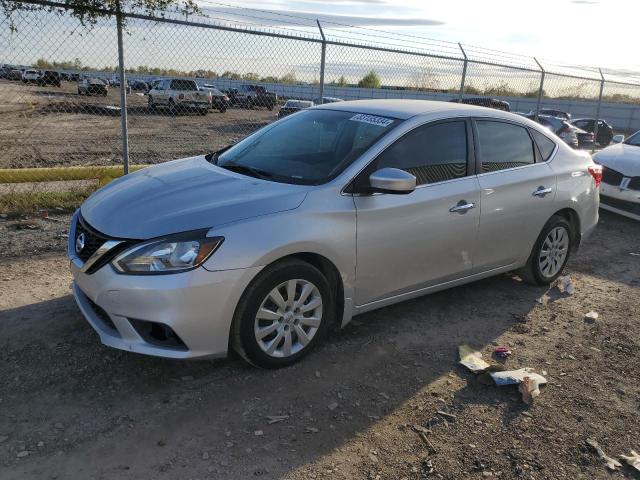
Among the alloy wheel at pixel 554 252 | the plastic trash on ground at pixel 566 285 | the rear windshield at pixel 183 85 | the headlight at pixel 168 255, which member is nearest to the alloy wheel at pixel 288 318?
the headlight at pixel 168 255

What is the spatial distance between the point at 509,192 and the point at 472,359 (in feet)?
5.03

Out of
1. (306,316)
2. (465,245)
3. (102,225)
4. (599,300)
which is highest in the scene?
(102,225)

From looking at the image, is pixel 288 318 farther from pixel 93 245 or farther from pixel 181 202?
pixel 93 245

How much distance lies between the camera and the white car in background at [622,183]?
8297 mm

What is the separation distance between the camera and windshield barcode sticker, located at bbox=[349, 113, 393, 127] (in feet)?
13.7

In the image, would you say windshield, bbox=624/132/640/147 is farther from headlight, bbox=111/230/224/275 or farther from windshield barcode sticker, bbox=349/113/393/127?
headlight, bbox=111/230/224/275

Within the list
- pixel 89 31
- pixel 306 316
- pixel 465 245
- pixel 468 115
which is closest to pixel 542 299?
pixel 465 245

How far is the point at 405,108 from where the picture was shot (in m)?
4.45

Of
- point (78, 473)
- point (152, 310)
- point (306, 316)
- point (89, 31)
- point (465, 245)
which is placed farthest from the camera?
point (89, 31)

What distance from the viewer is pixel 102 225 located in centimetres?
344

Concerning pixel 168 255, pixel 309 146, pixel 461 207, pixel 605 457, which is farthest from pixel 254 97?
pixel 605 457

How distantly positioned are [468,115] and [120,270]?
296 cm

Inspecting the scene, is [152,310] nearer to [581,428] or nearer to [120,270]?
[120,270]

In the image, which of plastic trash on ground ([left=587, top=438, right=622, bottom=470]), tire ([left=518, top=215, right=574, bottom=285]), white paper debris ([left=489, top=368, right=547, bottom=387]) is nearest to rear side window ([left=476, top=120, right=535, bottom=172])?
tire ([left=518, top=215, right=574, bottom=285])
